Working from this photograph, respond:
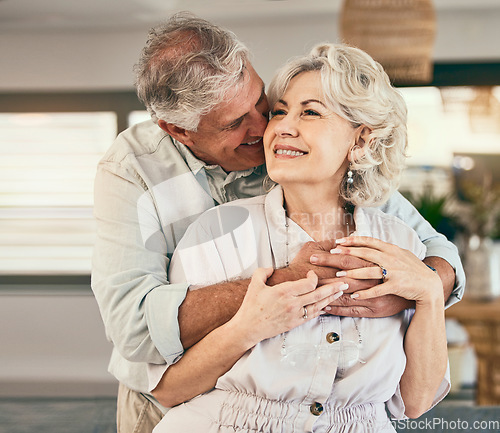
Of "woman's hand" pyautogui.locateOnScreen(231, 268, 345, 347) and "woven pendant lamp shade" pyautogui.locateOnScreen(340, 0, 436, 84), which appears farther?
"woven pendant lamp shade" pyautogui.locateOnScreen(340, 0, 436, 84)

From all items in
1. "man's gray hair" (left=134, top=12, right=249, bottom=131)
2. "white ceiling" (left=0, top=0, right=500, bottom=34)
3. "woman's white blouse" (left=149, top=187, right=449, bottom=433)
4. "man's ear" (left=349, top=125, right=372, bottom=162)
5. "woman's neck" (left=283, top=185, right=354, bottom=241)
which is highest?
"white ceiling" (left=0, top=0, right=500, bottom=34)

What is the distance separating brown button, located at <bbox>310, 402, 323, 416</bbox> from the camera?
69 cm

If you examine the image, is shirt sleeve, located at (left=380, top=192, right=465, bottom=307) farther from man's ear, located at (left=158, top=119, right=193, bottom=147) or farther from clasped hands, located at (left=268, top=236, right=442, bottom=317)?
man's ear, located at (left=158, top=119, right=193, bottom=147)

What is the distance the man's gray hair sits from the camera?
2.35ft

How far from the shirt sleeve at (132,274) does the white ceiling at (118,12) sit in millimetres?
208

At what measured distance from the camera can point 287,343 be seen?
2.23 feet

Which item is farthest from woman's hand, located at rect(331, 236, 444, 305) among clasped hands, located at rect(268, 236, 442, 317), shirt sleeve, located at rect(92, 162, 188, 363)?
shirt sleeve, located at rect(92, 162, 188, 363)

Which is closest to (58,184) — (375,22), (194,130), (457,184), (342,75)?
(194,130)

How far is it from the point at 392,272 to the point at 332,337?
0.12 metres

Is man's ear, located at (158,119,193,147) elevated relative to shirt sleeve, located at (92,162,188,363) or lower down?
elevated

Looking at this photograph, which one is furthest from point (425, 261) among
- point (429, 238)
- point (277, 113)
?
point (277, 113)

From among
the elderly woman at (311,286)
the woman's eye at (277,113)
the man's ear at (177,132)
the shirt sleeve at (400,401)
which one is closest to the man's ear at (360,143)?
the elderly woman at (311,286)

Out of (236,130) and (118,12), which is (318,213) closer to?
(236,130)

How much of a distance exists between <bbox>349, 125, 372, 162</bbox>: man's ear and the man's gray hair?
0.18 metres
